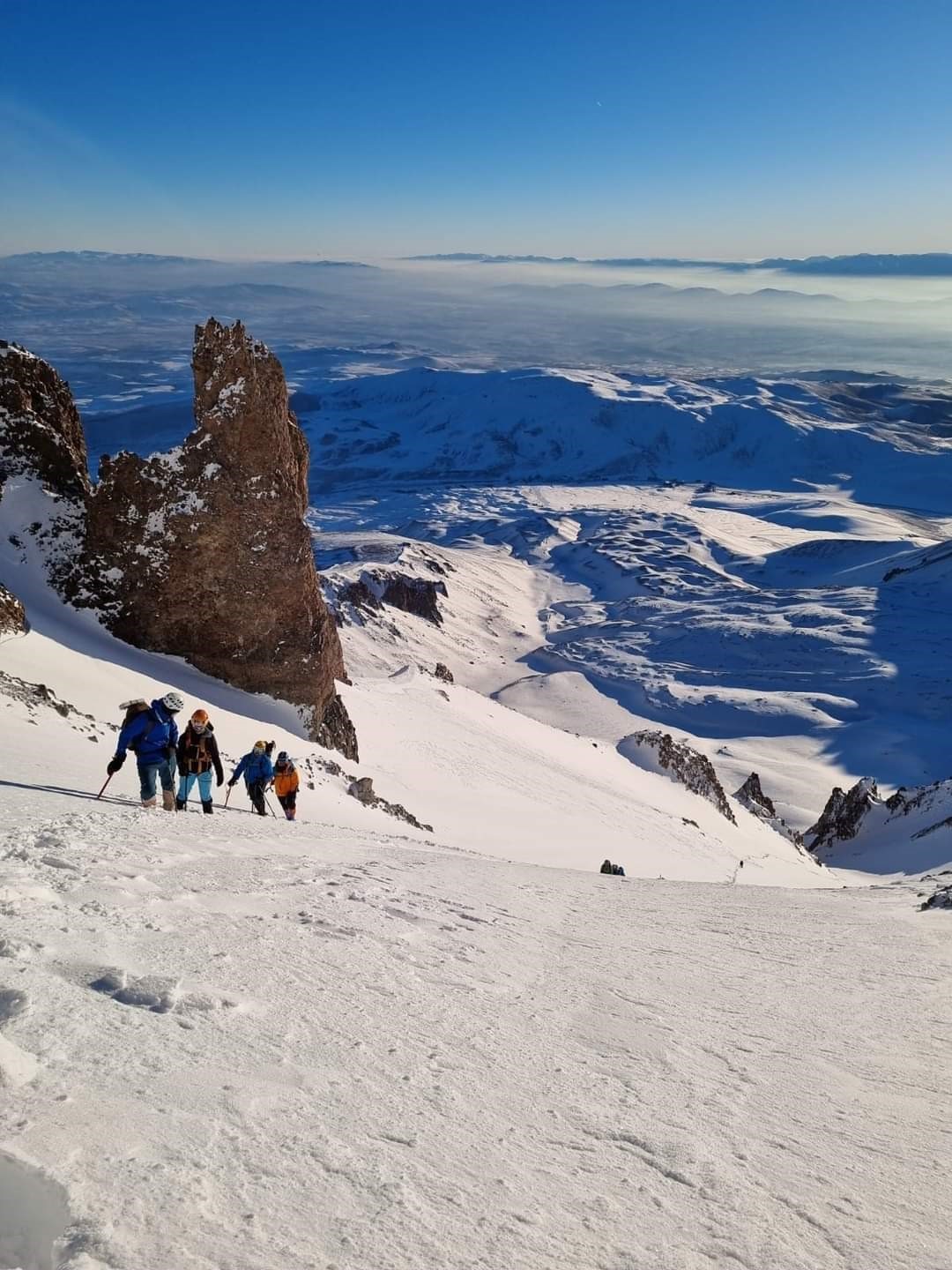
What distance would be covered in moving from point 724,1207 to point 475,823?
54.7 ft

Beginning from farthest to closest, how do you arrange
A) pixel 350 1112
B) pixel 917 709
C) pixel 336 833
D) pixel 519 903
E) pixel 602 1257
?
1. pixel 917 709
2. pixel 336 833
3. pixel 519 903
4. pixel 350 1112
5. pixel 602 1257

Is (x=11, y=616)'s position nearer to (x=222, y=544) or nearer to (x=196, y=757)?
(x=222, y=544)

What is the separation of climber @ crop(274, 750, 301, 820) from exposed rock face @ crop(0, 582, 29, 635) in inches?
262

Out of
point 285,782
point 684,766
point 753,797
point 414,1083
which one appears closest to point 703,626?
point 753,797

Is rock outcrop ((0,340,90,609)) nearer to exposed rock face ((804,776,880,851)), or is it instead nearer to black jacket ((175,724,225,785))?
black jacket ((175,724,225,785))

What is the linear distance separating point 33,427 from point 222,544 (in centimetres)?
529

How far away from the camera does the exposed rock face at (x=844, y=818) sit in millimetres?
37469

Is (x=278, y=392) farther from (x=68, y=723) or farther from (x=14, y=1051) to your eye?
(x=14, y=1051)

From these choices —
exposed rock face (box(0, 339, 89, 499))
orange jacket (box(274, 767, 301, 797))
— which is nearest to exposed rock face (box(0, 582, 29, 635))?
exposed rock face (box(0, 339, 89, 499))

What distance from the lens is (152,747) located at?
33.3 feet

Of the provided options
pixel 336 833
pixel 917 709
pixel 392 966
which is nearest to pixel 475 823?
pixel 336 833

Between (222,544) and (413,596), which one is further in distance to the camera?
(413,596)

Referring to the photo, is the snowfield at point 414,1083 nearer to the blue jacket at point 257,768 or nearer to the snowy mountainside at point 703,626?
the blue jacket at point 257,768

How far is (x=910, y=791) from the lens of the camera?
39344 millimetres
